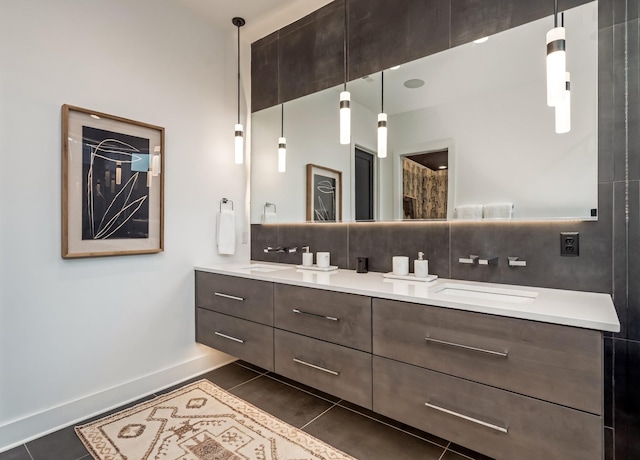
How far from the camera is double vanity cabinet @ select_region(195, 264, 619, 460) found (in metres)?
1.19

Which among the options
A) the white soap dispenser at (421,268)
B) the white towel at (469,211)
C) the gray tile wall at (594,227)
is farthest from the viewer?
the white soap dispenser at (421,268)

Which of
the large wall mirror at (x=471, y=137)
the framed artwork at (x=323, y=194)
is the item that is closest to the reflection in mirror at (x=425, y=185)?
the large wall mirror at (x=471, y=137)

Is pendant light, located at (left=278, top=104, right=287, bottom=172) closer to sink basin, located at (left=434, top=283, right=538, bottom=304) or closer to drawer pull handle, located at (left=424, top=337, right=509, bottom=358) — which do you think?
sink basin, located at (left=434, top=283, right=538, bottom=304)

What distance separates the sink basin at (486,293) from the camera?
5.39 ft

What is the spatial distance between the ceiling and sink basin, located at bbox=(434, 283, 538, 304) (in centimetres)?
218

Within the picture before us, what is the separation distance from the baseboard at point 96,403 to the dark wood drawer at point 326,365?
885mm

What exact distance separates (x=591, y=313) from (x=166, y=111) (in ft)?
8.76

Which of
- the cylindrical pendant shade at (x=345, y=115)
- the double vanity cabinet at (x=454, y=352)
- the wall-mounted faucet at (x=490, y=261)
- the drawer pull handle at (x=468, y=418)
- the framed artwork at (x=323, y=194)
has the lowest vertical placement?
the drawer pull handle at (x=468, y=418)

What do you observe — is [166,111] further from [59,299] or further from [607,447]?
[607,447]

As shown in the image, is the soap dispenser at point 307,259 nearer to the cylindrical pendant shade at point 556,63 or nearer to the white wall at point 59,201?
the white wall at point 59,201

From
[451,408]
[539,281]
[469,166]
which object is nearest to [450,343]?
[451,408]

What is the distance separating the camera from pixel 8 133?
177 centimetres

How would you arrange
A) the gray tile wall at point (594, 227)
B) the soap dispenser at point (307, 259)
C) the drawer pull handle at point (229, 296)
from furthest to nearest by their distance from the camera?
the soap dispenser at point (307, 259)
the drawer pull handle at point (229, 296)
the gray tile wall at point (594, 227)

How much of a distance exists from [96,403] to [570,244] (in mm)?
2779
